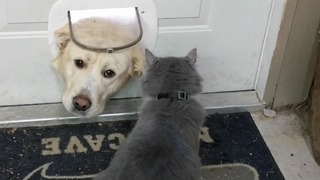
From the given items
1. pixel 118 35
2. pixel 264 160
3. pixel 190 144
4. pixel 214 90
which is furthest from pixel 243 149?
pixel 118 35

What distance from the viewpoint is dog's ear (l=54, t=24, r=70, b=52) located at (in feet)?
4.78

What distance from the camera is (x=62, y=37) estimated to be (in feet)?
4.84

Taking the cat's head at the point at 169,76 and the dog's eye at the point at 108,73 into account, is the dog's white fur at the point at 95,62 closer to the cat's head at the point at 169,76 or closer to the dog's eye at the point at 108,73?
the dog's eye at the point at 108,73

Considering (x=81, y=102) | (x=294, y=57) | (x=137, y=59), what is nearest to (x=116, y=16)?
(x=137, y=59)

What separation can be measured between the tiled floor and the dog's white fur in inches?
19.3

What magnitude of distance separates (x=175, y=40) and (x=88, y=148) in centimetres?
41

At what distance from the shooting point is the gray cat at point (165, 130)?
46.2 inches

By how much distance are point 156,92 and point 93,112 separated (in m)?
0.21

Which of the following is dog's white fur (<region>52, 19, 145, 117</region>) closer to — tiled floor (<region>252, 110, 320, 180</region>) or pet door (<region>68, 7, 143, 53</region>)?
pet door (<region>68, 7, 143, 53</region>)

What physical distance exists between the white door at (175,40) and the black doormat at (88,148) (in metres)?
0.13

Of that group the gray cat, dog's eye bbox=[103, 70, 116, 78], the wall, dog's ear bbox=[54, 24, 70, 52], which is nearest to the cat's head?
the gray cat

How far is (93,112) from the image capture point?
1445 mm

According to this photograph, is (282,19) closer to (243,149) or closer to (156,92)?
(243,149)

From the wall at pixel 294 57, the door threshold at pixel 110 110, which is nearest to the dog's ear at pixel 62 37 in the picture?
the door threshold at pixel 110 110
